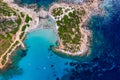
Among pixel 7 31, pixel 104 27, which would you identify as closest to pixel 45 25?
pixel 7 31

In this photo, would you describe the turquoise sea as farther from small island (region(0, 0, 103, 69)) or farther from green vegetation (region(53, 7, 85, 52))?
green vegetation (region(53, 7, 85, 52))

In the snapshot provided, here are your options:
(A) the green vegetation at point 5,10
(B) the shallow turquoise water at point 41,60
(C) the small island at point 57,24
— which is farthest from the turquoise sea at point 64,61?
(A) the green vegetation at point 5,10

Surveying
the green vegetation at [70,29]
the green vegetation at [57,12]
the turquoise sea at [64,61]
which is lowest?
the turquoise sea at [64,61]

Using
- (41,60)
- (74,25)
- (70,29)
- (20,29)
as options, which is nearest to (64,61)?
(41,60)

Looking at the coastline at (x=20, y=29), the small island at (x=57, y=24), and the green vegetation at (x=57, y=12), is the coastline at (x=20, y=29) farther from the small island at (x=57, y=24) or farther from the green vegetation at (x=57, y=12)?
the green vegetation at (x=57, y=12)

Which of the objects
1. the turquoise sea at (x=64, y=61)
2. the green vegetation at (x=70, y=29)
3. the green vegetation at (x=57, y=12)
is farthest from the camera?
the green vegetation at (x=57, y=12)

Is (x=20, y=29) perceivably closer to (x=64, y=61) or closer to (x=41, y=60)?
(x=41, y=60)

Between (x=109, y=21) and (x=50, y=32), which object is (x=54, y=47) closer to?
(x=50, y=32)
